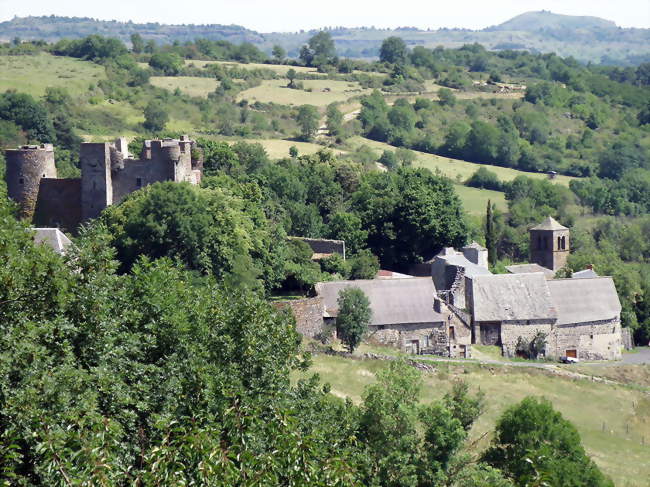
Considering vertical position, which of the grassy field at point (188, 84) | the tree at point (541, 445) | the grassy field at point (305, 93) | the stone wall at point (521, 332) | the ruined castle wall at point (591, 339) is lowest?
the ruined castle wall at point (591, 339)

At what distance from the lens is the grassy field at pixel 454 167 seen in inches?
4413

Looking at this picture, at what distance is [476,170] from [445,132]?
19.9m

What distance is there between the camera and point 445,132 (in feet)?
438

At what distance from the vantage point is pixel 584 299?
5788 cm

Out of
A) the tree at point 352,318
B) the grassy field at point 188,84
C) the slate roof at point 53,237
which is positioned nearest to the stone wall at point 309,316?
the tree at point 352,318

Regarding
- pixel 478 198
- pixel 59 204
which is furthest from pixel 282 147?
Result: pixel 59 204

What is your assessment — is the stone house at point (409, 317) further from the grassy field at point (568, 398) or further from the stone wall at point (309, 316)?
the grassy field at point (568, 398)

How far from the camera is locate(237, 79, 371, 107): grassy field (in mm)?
135000

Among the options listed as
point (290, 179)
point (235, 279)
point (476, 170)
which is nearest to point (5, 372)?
point (235, 279)

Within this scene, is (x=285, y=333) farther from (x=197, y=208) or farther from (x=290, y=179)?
(x=290, y=179)

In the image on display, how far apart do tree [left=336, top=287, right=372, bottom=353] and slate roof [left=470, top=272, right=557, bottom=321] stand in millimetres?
6854

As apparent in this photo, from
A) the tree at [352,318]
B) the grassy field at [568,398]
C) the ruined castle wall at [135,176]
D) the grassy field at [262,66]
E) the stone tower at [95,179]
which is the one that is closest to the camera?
the grassy field at [568,398]

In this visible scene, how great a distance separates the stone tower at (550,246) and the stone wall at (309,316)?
23.7m

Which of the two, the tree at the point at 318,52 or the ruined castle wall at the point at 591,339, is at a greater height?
the tree at the point at 318,52
